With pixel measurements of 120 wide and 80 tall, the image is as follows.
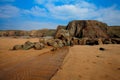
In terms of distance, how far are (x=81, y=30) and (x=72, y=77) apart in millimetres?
36152

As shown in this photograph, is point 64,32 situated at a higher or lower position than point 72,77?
higher

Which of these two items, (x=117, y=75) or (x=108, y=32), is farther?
(x=108, y=32)

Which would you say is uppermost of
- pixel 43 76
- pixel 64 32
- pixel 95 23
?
pixel 95 23

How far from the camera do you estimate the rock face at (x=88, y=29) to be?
37691 mm

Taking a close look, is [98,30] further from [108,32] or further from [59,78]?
[59,78]

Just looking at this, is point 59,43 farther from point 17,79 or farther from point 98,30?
point 98,30

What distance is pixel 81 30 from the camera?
39.7 meters

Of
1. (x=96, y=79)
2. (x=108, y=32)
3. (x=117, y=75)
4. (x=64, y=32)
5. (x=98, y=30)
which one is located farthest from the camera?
(x=108, y=32)

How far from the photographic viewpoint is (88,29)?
126 feet

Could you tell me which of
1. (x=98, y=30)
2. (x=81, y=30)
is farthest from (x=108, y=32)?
(x=81, y=30)

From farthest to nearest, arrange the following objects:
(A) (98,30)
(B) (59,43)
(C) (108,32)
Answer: (C) (108,32) < (A) (98,30) < (B) (59,43)

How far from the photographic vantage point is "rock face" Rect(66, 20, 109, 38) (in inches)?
1484

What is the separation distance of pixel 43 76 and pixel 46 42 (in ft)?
42.2

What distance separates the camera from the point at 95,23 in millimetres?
40688
